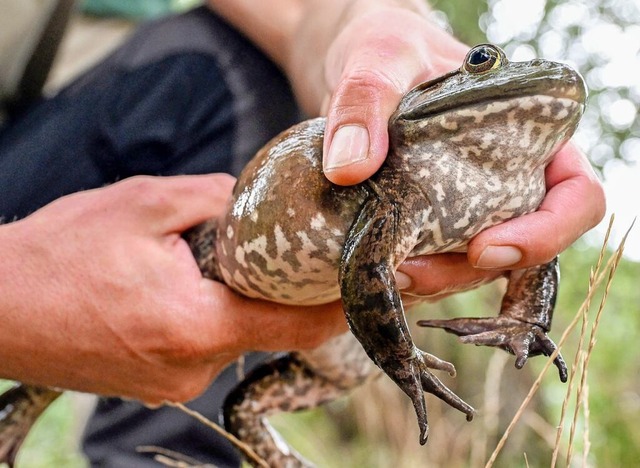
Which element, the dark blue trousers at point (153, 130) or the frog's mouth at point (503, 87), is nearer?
the frog's mouth at point (503, 87)

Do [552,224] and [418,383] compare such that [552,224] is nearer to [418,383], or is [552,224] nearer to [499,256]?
[499,256]

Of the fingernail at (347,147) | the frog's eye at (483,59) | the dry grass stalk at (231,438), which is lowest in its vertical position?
the dry grass stalk at (231,438)

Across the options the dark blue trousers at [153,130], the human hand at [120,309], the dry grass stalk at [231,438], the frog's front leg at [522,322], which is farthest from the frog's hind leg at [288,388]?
the frog's front leg at [522,322]

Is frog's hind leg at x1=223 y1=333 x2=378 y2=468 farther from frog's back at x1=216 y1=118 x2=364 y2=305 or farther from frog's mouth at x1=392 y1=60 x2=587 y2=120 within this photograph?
frog's mouth at x1=392 y1=60 x2=587 y2=120

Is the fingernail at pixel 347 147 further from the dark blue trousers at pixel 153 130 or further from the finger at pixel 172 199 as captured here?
the dark blue trousers at pixel 153 130

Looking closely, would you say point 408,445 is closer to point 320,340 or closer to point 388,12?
point 320,340

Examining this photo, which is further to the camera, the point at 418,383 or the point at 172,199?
the point at 172,199

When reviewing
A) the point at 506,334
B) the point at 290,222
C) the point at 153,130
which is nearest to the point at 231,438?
the point at 290,222

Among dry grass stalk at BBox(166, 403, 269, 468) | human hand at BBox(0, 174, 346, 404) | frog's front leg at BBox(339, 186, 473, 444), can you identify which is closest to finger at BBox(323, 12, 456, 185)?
frog's front leg at BBox(339, 186, 473, 444)
